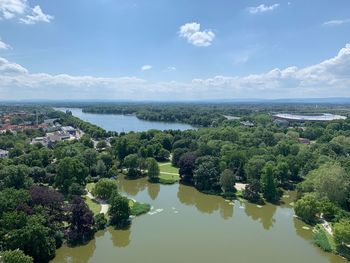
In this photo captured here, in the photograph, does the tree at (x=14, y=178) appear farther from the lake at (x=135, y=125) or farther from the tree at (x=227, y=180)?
the lake at (x=135, y=125)

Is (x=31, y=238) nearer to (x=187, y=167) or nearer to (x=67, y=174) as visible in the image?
(x=67, y=174)

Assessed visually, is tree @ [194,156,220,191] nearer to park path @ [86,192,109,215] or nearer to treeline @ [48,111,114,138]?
park path @ [86,192,109,215]

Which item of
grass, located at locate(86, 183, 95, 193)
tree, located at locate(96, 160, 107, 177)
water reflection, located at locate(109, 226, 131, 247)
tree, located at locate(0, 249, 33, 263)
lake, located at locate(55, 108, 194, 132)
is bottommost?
lake, located at locate(55, 108, 194, 132)

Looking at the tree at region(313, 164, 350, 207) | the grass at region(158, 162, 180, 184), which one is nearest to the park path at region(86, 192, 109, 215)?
the grass at region(158, 162, 180, 184)

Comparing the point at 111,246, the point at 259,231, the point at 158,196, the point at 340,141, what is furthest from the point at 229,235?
the point at 340,141

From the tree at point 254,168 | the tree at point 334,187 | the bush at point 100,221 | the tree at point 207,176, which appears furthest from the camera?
the tree at point 254,168

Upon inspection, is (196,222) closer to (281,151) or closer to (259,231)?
(259,231)

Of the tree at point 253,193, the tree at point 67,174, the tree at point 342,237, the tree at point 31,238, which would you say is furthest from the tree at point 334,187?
the tree at point 67,174
